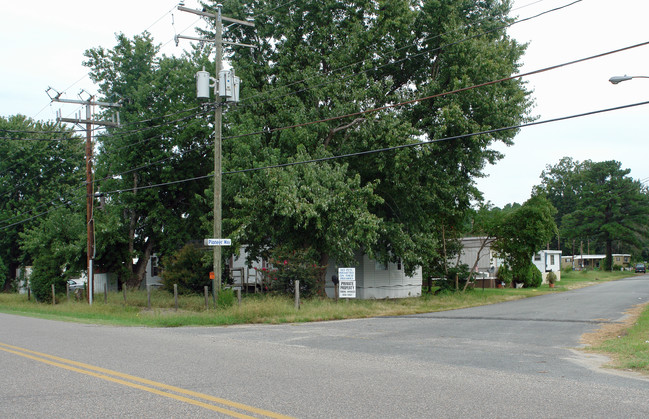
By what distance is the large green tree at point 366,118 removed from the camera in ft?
79.9

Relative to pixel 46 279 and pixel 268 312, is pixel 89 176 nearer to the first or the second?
pixel 46 279

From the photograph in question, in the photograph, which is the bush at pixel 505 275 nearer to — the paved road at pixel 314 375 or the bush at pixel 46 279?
the paved road at pixel 314 375

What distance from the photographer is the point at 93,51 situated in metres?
37.8

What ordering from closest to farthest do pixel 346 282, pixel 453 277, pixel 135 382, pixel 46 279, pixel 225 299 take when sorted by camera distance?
pixel 135 382, pixel 225 299, pixel 346 282, pixel 453 277, pixel 46 279

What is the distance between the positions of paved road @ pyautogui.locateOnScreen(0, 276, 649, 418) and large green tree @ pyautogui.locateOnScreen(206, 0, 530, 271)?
9071 millimetres

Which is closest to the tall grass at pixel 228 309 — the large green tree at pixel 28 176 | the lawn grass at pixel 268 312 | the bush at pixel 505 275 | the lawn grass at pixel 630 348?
the lawn grass at pixel 268 312

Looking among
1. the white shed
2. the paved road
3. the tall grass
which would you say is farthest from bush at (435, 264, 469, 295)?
the paved road

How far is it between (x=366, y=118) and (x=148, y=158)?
48.9 ft

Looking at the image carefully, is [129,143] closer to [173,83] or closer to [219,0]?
[173,83]

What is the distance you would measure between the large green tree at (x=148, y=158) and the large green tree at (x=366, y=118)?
5002 millimetres

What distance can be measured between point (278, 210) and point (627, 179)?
236 feet

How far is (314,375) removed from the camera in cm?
893

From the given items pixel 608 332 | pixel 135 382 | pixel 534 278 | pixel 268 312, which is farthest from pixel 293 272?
pixel 534 278

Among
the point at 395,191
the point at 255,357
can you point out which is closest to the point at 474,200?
the point at 395,191
